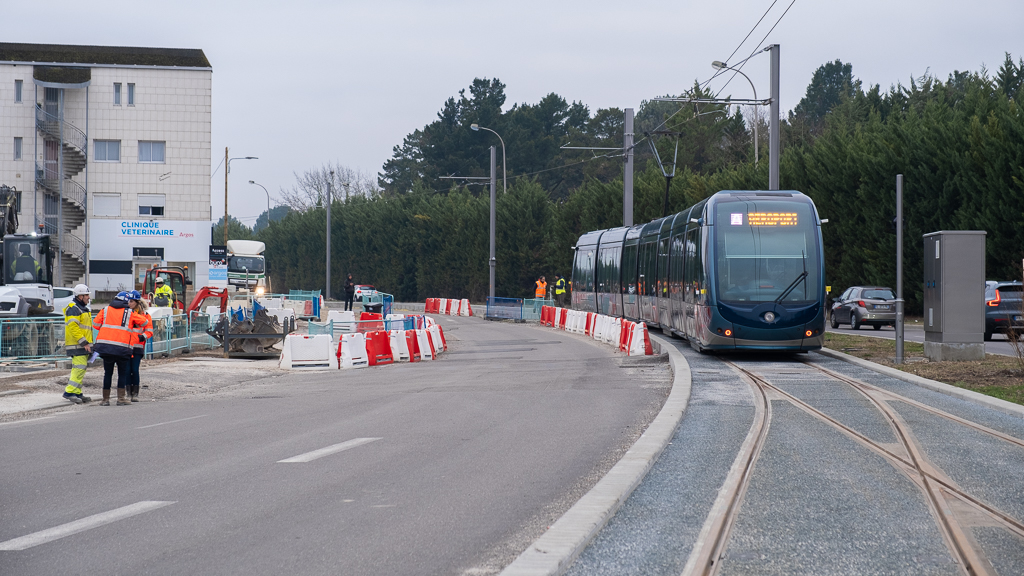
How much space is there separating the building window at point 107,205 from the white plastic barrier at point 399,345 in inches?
1497

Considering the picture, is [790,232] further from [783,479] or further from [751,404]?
[783,479]

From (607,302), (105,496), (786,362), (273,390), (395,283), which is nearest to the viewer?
(105,496)

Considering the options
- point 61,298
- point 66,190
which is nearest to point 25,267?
point 61,298

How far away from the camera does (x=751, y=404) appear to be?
13258 mm

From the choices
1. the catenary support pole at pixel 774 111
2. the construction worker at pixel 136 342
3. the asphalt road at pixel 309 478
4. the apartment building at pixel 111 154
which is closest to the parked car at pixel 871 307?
the catenary support pole at pixel 774 111

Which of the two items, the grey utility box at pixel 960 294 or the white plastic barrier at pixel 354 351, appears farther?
the white plastic barrier at pixel 354 351

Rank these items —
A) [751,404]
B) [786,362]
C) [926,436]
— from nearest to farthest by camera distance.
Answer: [926,436]
[751,404]
[786,362]

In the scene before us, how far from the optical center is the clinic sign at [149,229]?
56906mm

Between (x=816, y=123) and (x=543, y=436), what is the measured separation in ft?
303

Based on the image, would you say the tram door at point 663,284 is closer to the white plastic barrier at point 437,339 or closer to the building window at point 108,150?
the white plastic barrier at point 437,339

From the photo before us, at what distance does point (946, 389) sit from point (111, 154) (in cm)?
5257

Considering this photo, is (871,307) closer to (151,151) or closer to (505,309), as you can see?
(505,309)

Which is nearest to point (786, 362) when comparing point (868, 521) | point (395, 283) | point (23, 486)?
point (868, 521)

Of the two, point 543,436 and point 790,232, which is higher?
point 790,232
